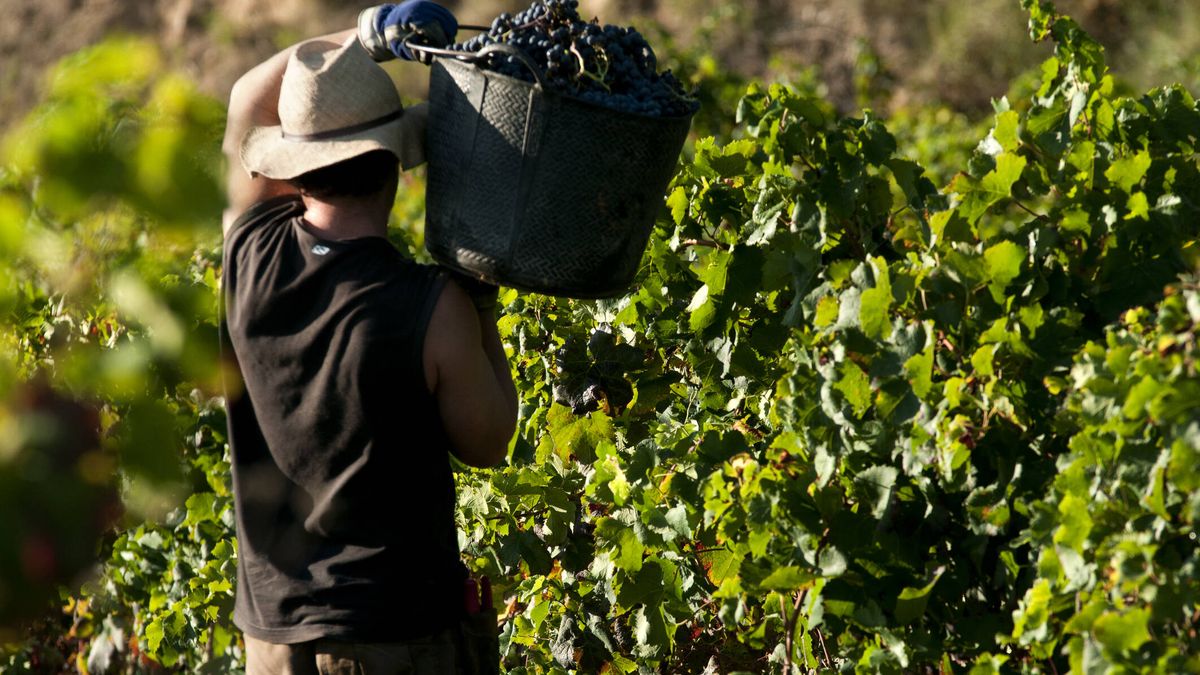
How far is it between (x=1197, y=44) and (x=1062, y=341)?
12.3 m

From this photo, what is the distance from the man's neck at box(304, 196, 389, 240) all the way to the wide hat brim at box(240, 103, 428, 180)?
83 mm

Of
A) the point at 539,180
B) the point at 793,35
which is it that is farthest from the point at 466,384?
the point at 793,35

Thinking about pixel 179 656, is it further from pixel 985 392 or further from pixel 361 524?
pixel 985 392

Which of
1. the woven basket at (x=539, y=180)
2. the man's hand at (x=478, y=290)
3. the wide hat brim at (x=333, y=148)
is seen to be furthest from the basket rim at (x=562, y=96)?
the man's hand at (x=478, y=290)

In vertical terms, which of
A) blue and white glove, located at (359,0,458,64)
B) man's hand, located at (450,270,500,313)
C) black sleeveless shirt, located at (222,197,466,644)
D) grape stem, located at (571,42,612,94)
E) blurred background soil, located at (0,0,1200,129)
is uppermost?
grape stem, located at (571,42,612,94)

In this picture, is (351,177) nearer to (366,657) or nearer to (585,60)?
(585,60)

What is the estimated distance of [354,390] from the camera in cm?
214

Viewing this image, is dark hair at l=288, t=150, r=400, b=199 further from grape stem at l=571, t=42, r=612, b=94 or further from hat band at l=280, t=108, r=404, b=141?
grape stem at l=571, t=42, r=612, b=94

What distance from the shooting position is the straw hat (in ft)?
7.20

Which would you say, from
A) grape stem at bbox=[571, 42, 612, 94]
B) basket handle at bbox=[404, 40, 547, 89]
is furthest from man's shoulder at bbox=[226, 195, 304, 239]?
grape stem at bbox=[571, 42, 612, 94]

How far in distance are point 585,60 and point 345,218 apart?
476 mm

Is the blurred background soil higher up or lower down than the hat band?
lower down

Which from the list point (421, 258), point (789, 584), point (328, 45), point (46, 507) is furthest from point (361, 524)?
point (421, 258)

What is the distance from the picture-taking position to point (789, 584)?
202cm
